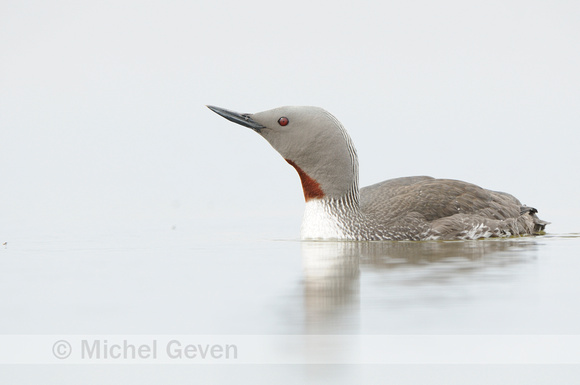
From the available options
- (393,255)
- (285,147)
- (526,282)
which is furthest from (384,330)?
(285,147)

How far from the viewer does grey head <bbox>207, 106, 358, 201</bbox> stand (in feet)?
25.4

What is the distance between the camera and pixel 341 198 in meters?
7.91

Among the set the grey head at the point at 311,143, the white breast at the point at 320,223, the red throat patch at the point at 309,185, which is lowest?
the white breast at the point at 320,223

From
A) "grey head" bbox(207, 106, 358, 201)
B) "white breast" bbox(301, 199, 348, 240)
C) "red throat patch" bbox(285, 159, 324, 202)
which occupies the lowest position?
"white breast" bbox(301, 199, 348, 240)

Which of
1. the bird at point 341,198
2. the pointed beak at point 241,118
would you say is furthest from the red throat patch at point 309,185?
the pointed beak at point 241,118

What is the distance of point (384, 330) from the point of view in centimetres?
429

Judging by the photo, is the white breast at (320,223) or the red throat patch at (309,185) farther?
the red throat patch at (309,185)

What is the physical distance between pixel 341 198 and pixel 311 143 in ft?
1.98

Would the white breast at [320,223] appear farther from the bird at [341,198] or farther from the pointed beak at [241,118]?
the pointed beak at [241,118]

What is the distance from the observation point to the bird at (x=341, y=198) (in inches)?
305

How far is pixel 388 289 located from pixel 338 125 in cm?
282

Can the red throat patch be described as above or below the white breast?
above

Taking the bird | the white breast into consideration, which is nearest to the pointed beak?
the bird

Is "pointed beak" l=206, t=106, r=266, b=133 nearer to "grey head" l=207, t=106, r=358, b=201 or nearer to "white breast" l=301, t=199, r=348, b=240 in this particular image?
"grey head" l=207, t=106, r=358, b=201
